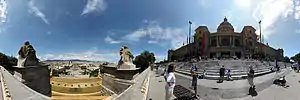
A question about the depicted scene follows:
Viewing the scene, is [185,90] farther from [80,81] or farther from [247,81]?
[80,81]

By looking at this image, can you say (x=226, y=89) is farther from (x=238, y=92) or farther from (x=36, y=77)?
(x=36, y=77)

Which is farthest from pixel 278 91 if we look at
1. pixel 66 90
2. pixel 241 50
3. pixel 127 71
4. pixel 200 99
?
pixel 241 50

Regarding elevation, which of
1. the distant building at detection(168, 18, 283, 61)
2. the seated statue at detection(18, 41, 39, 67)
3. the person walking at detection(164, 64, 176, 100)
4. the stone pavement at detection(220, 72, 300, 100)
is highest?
the distant building at detection(168, 18, 283, 61)

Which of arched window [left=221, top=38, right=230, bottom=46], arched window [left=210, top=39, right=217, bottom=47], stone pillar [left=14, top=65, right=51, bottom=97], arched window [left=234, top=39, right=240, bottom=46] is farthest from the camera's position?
arched window [left=210, top=39, right=217, bottom=47]

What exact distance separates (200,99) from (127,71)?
7.01 m

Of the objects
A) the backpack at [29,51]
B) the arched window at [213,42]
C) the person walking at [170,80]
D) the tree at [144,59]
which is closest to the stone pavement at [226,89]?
the person walking at [170,80]

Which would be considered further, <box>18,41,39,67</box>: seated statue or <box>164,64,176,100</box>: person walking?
<box>18,41,39,67</box>: seated statue

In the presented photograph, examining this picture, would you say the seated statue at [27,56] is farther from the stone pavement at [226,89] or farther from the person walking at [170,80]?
the person walking at [170,80]

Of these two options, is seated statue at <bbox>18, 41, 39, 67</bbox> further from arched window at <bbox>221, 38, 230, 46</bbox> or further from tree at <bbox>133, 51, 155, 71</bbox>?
arched window at <bbox>221, 38, 230, 46</bbox>

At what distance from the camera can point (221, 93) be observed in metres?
9.40

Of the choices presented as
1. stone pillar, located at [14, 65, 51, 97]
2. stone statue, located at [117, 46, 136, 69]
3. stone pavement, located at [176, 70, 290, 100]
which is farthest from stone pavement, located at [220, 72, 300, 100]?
stone pillar, located at [14, 65, 51, 97]

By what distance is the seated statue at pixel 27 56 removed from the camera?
13.9 metres

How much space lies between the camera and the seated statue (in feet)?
45.4

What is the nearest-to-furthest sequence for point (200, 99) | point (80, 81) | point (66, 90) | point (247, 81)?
point (200, 99) < point (247, 81) < point (66, 90) < point (80, 81)
